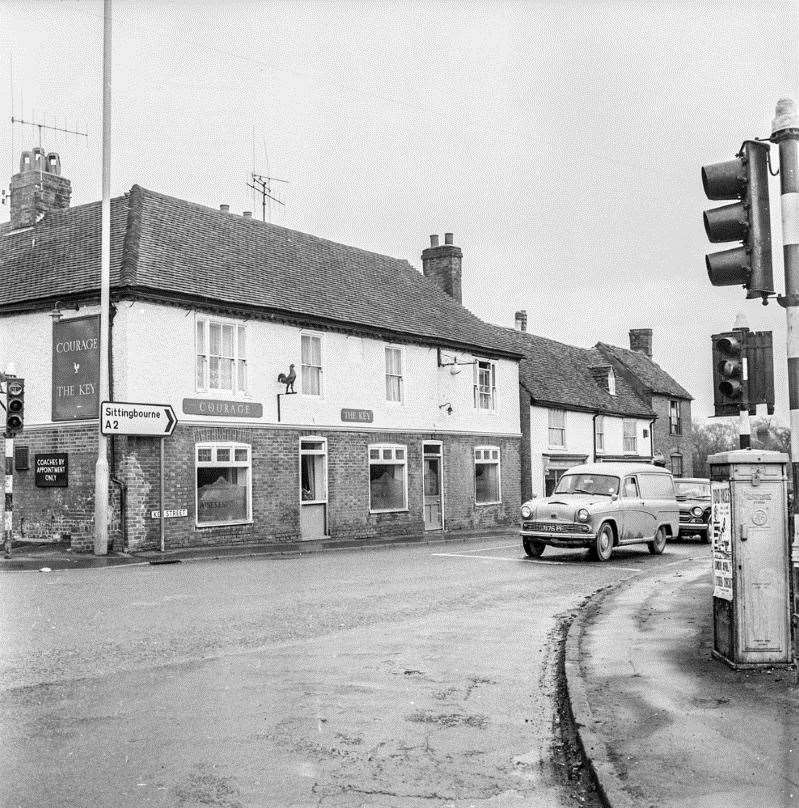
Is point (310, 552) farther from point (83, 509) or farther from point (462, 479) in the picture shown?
point (462, 479)

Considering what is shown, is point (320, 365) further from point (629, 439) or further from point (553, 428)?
point (629, 439)

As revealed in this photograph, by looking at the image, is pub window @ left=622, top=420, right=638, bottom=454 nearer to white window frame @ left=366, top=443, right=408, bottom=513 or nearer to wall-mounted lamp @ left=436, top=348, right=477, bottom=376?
wall-mounted lamp @ left=436, top=348, right=477, bottom=376

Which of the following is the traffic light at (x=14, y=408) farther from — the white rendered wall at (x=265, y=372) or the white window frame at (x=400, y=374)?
the white window frame at (x=400, y=374)

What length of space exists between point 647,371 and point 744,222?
155ft

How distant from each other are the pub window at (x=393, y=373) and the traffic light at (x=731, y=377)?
852 inches

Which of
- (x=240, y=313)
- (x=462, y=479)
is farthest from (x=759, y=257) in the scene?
(x=462, y=479)

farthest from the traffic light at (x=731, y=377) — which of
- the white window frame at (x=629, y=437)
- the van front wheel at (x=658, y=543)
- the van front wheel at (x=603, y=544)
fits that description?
the white window frame at (x=629, y=437)

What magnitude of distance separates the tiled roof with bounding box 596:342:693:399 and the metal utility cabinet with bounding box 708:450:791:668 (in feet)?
143

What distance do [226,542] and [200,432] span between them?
276cm

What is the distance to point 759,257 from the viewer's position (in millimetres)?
6758

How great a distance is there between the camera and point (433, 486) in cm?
3073

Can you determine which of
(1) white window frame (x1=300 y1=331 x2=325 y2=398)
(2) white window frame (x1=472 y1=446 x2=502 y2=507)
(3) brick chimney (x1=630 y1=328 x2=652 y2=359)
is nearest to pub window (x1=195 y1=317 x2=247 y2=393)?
→ (1) white window frame (x1=300 y1=331 x2=325 y2=398)

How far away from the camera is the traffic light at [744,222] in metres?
6.77

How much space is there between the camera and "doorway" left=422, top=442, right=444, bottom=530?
30250 millimetres
